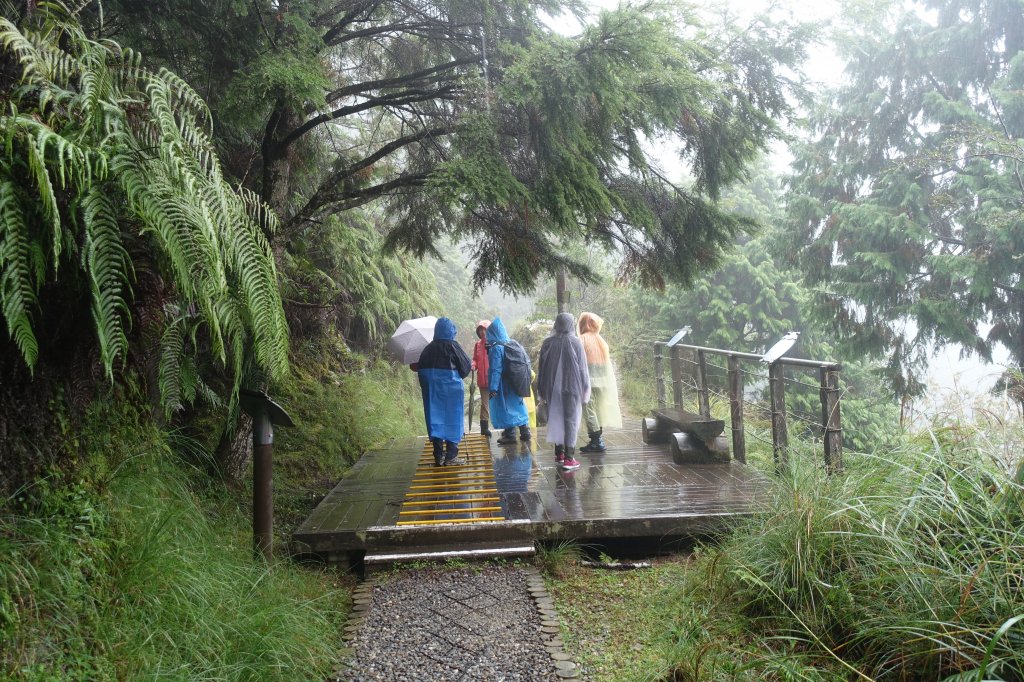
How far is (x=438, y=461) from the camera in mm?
7777

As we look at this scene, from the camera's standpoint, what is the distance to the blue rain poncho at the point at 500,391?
27.3ft

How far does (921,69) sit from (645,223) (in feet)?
42.7

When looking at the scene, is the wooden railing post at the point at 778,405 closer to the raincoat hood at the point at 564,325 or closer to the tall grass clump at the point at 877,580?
the tall grass clump at the point at 877,580

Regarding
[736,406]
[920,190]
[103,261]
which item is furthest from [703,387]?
[920,190]

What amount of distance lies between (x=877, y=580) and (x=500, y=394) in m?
5.94

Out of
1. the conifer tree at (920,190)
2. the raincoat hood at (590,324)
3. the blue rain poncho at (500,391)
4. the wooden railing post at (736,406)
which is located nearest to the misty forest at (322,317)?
the wooden railing post at (736,406)

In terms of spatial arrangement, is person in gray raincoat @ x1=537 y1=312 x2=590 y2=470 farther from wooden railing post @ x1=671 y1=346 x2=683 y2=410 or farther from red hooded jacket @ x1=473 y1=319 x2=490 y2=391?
wooden railing post @ x1=671 y1=346 x2=683 y2=410

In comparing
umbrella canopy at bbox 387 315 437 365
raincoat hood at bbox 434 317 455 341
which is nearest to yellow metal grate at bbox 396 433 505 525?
raincoat hood at bbox 434 317 455 341

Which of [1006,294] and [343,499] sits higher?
[1006,294]

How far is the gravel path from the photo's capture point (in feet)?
11.4

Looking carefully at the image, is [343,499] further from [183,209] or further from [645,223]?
[183,209]

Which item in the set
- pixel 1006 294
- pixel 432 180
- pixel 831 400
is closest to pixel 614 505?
pixel 831 400

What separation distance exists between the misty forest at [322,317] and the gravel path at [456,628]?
16 centimetres

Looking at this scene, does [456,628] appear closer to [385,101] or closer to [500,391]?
[385,101]
